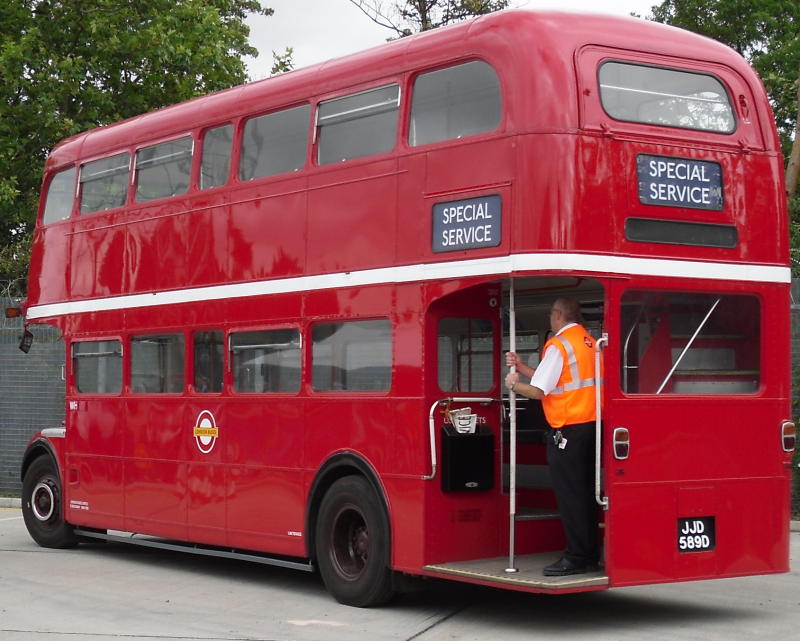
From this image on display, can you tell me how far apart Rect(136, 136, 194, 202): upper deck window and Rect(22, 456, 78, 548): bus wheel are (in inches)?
128

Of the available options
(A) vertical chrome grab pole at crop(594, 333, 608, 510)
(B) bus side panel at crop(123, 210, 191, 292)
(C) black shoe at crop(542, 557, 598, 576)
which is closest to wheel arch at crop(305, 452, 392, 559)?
(C) black shoe at crop(542, 557, 598, 576)

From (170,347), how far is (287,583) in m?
2.50

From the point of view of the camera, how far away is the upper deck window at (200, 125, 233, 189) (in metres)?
13.2

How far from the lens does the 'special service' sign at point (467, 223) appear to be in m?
10.1

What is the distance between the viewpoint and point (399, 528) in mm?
10742

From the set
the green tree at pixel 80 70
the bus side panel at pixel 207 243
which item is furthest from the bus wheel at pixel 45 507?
the green tree at pixel 80 70

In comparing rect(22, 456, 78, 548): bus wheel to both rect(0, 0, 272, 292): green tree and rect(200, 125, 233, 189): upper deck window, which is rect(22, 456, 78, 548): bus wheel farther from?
rect(0, 0, 272, 292): green tree

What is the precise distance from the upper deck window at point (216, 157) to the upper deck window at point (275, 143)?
0.78ft

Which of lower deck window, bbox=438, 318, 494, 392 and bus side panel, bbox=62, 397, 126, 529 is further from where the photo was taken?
bus side panel, bbox=62, 397, 126, 529

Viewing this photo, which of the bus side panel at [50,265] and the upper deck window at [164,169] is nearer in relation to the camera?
the upper deck window at [164,169]

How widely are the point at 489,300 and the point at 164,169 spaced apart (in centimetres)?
435

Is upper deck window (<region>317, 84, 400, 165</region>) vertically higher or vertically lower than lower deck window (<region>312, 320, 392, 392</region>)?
higher

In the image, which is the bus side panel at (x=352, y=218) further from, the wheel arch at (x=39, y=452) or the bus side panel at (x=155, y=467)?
the wheel arch at (x=39, y=452)

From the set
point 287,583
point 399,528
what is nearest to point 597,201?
point 399,528
